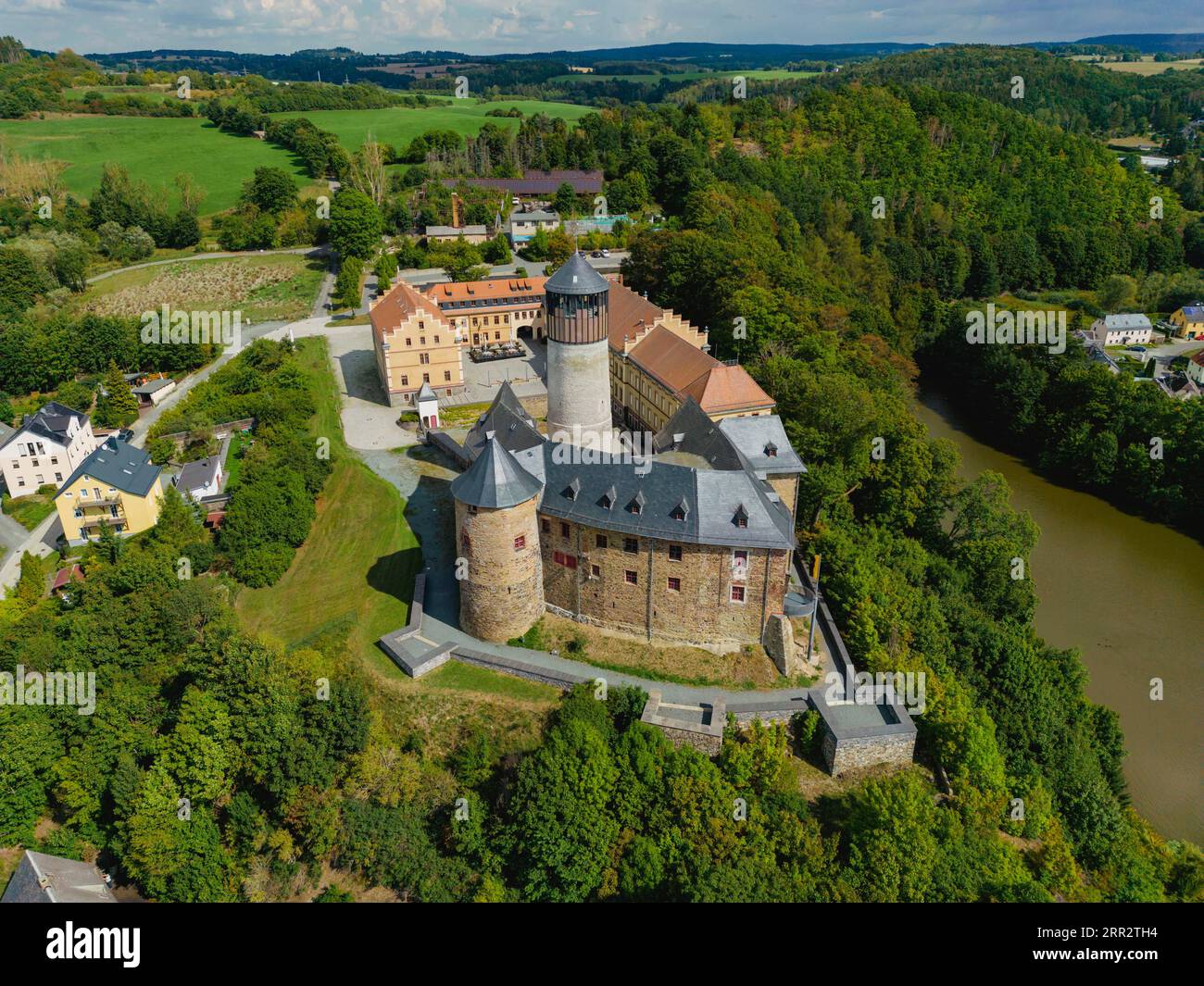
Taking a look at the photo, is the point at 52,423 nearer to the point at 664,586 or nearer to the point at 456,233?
the point at 664,586

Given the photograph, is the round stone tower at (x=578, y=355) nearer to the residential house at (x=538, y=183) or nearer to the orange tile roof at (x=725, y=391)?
the orange tile roof at (x=725, y=391)

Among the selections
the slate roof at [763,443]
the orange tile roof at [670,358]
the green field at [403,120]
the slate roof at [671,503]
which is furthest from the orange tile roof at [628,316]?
the green field at [403,120]

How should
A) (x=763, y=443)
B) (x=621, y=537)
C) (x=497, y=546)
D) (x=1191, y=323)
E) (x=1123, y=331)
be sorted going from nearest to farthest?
(x=497, y=546) → (x=621, y=537) → (x=763, y=443) → (x=1123, y=331) → (x=1191, y=323)

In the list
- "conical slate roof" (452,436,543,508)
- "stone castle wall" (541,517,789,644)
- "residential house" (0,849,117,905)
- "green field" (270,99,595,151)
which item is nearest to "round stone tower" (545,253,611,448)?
"stone castle wall" (541,517,789,644)

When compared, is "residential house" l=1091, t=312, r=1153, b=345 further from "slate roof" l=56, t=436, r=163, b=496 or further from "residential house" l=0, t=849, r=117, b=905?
"residential house" l=0, t=849, r=117, b=905

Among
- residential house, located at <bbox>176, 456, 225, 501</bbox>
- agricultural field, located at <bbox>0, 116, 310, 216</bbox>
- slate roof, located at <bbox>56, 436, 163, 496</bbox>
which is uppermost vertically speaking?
agricultural field, located at <bbox>0, 116, 310, 216</bbox>

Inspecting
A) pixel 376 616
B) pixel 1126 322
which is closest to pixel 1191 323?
pixel 1126 322
